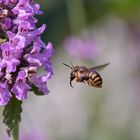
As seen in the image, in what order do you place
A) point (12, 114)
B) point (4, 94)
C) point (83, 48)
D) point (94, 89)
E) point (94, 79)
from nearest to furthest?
point (4, 94) → point (12, 114) → point (94, 79) → point (83, 48) → point (94, 89)

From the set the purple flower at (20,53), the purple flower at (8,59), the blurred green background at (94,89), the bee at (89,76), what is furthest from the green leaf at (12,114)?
the blurred green background at (94,89)

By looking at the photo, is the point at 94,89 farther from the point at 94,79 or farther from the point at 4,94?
the point at 4,94

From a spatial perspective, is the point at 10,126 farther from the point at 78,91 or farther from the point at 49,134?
the point at 78,91

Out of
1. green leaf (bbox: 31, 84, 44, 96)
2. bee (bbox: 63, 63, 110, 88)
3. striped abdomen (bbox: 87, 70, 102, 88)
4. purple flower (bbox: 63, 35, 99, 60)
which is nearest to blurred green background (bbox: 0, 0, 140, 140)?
purple flower (bbox: 63, 35, 99, 60)

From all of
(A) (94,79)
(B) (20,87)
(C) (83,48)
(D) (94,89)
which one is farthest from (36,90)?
(D) (94,89)

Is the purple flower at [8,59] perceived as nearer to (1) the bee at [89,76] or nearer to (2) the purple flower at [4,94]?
(2) the purple flower at [4,94]

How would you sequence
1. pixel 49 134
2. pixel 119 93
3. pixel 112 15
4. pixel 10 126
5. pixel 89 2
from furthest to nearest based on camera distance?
pixel 112 15 → pixel 89 2 → pixel 119 93 → pixel 49 134 → pixel 10 126

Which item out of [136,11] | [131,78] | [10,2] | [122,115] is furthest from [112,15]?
[10,2]
